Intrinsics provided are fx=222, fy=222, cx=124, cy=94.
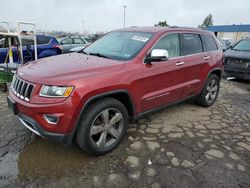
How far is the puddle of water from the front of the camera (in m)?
2.78

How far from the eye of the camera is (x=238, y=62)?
8078mm

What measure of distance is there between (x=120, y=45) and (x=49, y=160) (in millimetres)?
2156

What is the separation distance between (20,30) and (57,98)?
479 centimetres

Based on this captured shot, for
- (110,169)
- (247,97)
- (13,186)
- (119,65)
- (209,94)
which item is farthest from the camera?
(247,97)

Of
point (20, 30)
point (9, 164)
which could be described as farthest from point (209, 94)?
point (20, 30)

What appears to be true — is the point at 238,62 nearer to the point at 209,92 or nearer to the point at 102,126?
the point at 209,92

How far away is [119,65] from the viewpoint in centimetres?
315

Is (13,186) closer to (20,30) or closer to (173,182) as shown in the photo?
(173,182)

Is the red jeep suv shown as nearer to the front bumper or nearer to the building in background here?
the front bumper

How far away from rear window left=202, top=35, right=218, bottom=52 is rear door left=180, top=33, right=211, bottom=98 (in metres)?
0.17

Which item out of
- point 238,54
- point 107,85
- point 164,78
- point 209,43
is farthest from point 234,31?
point 107,85

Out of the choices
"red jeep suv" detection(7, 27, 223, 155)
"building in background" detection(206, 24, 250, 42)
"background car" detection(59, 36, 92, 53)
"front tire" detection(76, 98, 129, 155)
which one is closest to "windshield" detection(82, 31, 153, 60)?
"red jeep suv" detection(7, 27, 223, 155)

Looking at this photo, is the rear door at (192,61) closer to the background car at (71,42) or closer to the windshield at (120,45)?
the windshield at (120,45)

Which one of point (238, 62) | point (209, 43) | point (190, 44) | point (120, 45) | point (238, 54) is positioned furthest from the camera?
point (238, 54)
